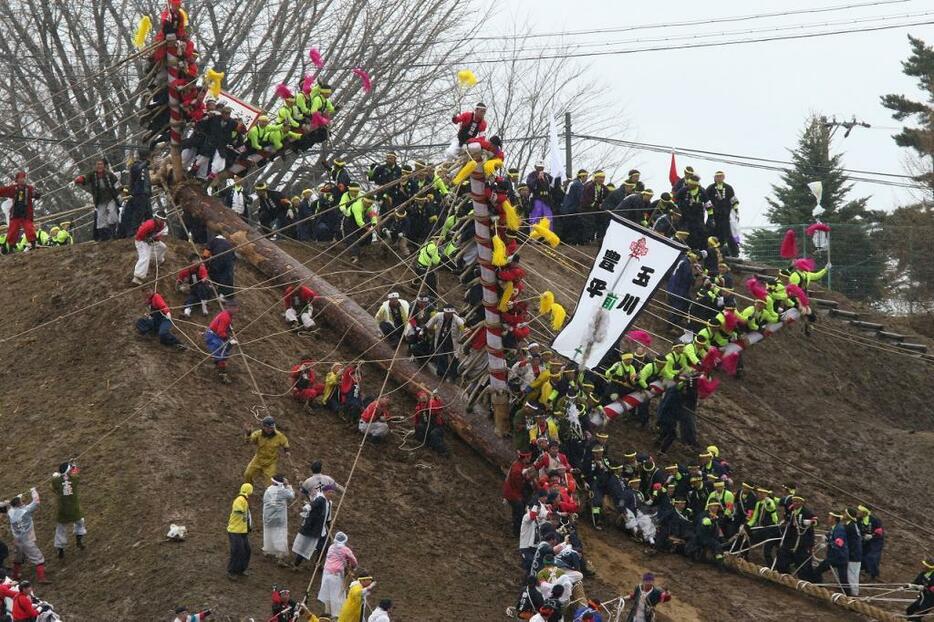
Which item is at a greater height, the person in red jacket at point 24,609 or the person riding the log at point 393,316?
the person riding the log at point 393,316

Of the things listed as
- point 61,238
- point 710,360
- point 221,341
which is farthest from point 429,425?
point 61,238

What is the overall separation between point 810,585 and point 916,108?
28.5m

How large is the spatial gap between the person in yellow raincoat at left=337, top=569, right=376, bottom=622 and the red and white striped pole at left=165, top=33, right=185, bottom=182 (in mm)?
11771

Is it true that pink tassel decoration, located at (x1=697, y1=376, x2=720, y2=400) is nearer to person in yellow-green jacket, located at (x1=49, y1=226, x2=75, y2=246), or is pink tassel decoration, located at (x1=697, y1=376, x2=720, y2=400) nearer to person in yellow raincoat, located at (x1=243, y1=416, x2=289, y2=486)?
person in yellow raincoat, located at (x1=243, y1=416, x2=289, y2=486)

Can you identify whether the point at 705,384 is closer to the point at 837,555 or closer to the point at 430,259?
the point at 837,555

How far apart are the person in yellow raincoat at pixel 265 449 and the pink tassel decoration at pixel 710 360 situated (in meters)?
7.68

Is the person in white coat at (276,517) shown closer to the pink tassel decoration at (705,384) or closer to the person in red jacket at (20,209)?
the pink tassel decoration at (705,384)

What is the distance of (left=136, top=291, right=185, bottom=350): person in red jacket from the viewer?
21531mm

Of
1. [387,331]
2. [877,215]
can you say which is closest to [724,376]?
[387,331]

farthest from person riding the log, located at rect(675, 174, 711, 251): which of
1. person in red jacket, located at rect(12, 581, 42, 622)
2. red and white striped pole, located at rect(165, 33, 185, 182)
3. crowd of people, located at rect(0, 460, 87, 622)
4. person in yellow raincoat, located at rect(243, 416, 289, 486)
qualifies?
person in red jacket, located at rect(12, 581, 42, 622)

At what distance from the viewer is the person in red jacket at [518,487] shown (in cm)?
1969

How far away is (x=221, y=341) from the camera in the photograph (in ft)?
70.1

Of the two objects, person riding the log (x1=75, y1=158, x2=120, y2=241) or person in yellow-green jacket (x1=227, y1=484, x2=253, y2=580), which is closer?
person in yellow-green jacket (x1=227, y1=484, x2=253, y2=580)

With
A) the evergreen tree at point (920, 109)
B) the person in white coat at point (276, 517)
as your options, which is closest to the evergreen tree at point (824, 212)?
the evergreen tree at point (920, 109)
